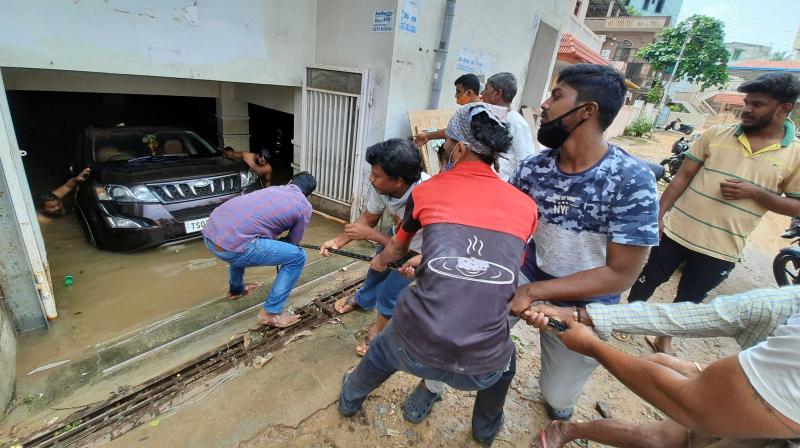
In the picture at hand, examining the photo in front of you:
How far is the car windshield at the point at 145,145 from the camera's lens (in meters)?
4.38

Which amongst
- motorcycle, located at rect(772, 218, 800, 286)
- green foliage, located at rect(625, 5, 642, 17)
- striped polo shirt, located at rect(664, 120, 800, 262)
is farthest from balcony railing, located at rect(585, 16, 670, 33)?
striped polo shirt, located at rect(664, 120, 800, 262)

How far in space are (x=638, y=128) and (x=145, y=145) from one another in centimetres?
2293

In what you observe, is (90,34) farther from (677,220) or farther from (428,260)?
(677,220)

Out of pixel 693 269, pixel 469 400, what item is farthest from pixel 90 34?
pixel 693 269

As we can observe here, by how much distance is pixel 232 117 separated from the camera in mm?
6191

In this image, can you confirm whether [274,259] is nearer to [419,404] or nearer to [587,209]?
[419,404]

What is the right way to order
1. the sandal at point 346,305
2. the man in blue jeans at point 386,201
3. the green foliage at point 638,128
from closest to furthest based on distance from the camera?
1. the man in blue jeans at point 386,201
2. the sandal at point 346,305
3. the green foliage at point 638,128

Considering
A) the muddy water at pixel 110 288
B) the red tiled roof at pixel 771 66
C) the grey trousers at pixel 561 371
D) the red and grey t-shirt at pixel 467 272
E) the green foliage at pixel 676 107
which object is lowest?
the muddy water at pixel 110 288

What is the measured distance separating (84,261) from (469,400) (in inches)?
166

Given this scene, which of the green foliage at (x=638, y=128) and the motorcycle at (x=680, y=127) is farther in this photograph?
the motorcycle at (x=680, y=127)

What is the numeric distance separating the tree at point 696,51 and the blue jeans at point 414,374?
26.9 m

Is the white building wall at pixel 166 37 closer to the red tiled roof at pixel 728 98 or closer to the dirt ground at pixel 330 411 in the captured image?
the dirt ground at pixel 330 411

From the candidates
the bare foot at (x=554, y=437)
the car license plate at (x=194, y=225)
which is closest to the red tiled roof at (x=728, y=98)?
the bare foot at (x=554, y=437)

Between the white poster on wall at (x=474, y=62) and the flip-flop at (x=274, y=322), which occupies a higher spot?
the white poster on wall at (x=474, y=62)
